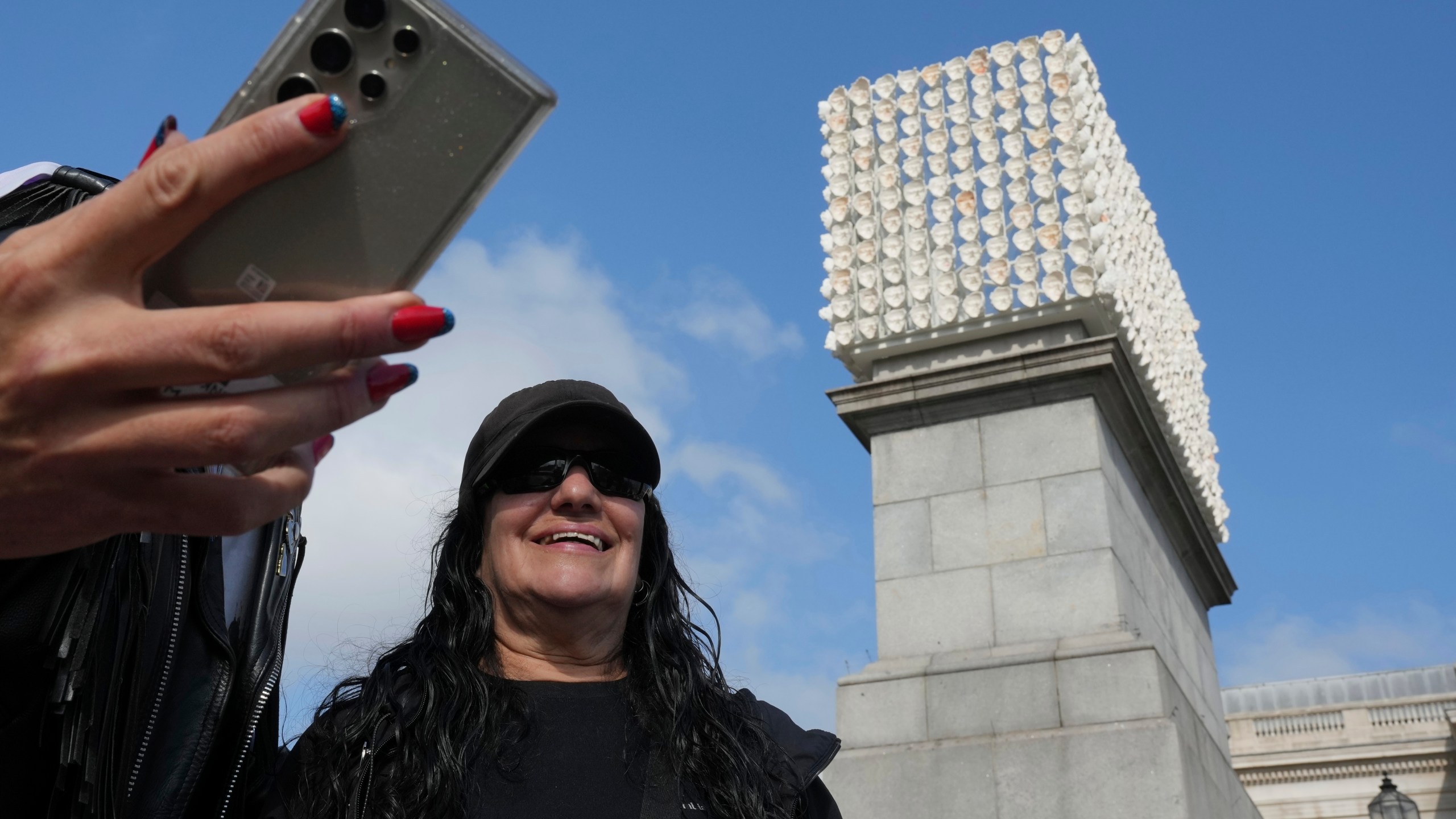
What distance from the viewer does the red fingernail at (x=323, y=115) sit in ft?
4.13

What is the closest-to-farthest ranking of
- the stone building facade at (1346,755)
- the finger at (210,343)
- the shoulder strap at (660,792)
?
1. the finger at (210,343)
2. the shoulder strap at (660,792)
3. the stone building facade at (1346,755)

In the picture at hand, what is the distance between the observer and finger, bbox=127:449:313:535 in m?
1.30

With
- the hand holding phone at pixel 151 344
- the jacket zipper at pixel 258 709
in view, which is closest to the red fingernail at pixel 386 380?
the hand holding phone at pixel 151 344

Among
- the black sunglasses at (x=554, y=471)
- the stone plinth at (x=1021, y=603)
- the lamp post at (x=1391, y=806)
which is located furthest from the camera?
the lamp post at (x=1391, y=806)

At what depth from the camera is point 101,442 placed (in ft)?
3.99

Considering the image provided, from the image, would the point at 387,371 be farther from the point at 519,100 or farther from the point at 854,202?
the point at 854,202

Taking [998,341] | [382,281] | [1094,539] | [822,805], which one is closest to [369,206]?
[382,281]

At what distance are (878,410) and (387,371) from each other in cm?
1017

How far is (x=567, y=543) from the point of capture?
3521mm

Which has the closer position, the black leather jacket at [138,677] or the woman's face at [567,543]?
the black leather jacket at [138,677]

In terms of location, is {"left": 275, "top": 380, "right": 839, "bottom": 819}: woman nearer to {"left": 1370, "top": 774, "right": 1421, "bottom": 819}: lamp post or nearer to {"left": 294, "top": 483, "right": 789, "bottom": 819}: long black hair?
{"left": 294, "top": 483, "right": 789, "bottom": 819}: long black hair

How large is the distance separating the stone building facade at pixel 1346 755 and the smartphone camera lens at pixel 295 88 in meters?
36.2

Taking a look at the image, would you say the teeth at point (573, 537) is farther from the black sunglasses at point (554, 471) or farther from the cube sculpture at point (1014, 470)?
the cube sculpture at point (1014, 470)

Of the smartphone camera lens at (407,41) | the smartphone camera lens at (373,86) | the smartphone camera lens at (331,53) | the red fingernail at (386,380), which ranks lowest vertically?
the red fingernail at (386,380)
